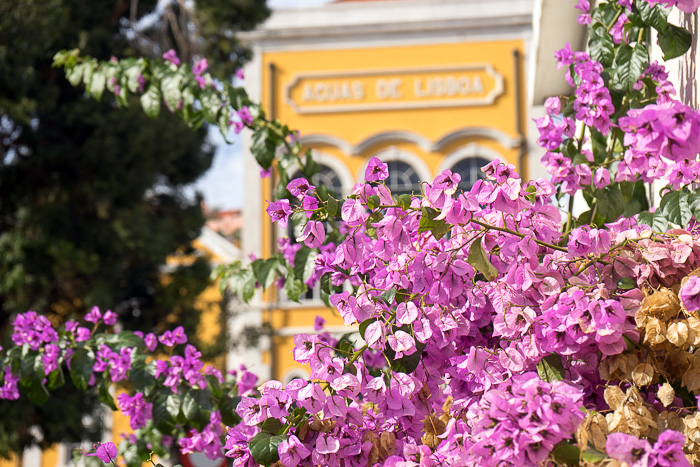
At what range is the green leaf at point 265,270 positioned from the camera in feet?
9.09

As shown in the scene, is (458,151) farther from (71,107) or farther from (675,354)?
(675,354)

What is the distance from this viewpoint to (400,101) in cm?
1523

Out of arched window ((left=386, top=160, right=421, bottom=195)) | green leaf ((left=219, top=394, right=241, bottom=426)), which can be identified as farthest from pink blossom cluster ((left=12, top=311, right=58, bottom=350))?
arched window ((left=386, top=160, right=421, bottom=195))

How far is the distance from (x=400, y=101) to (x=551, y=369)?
14095 mm

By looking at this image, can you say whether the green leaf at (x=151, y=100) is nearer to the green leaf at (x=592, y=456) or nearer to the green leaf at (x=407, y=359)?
the green leaf at (x=407, y=359)

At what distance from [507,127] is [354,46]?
331cm

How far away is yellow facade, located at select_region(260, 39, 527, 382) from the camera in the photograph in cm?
1495

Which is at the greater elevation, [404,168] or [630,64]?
[404,168]

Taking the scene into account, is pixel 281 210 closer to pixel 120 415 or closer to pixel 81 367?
pixel 81 367

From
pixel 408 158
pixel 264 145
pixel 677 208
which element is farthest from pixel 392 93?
pixel 677 208

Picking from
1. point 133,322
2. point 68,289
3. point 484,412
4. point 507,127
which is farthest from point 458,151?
point 484,412

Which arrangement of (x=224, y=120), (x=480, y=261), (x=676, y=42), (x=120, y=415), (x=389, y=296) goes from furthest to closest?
(x=120, y=415)
(x=224, y=120)
(x=676, y=42)
(x=389, y=296)
(x=480, y=261)

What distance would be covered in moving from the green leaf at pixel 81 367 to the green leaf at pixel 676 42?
1850mm

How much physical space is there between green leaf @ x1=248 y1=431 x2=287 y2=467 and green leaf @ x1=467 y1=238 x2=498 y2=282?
17.5 inches
